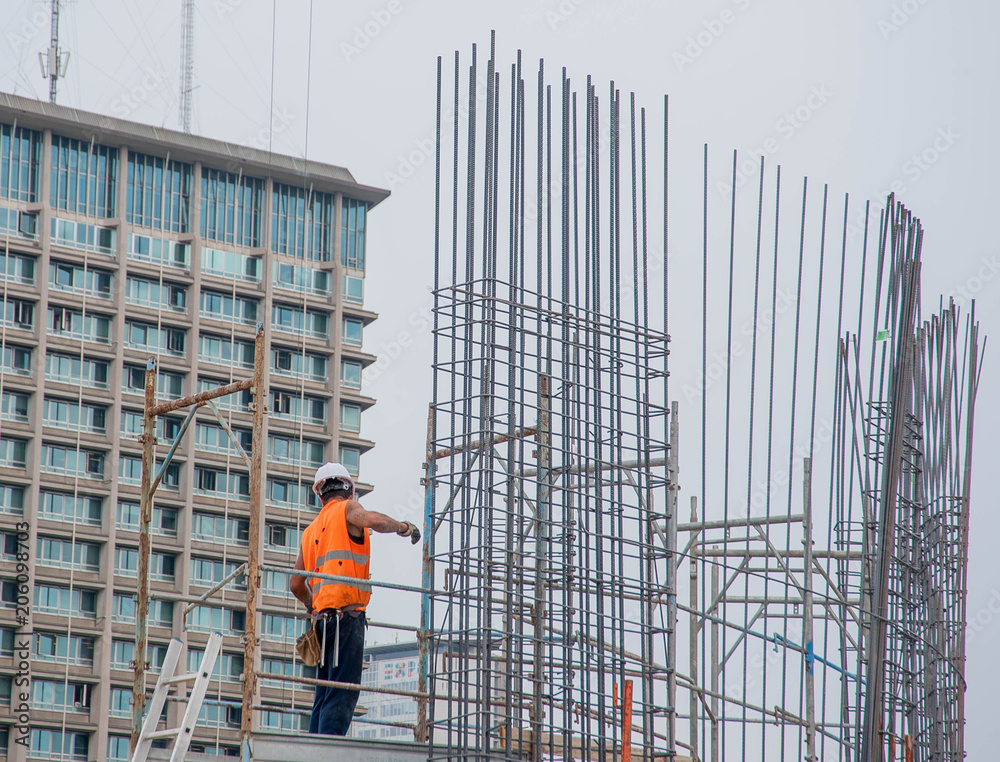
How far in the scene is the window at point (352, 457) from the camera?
7912 cm

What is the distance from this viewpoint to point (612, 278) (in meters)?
13.1

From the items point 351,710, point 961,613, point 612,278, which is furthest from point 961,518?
point 351,710

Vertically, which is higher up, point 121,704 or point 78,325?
point 78,325

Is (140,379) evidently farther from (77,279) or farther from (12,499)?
(12,499)

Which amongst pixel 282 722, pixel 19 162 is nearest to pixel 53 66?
pixel 19 162

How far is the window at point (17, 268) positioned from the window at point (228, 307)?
8437mm

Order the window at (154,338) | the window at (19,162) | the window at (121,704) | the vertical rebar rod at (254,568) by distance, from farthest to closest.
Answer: the window at (154,338) → the window at (19,162) → the window at (121,704) → the vertical rebar rod at (254,568)

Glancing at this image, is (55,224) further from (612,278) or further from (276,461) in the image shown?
(612,278)

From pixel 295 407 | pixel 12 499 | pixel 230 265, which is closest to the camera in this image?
pixel 12 499

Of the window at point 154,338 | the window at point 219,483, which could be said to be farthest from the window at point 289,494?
the window at point 154,338

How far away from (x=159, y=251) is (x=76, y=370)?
24.5 feet

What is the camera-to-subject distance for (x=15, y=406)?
70062mm

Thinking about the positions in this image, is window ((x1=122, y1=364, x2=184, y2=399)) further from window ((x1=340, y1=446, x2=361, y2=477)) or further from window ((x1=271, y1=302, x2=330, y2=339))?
window ((x1=340, y1=446, x2=361, y2=477))

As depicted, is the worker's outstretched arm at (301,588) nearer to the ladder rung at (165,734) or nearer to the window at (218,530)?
the ladder rung at (165,734)
